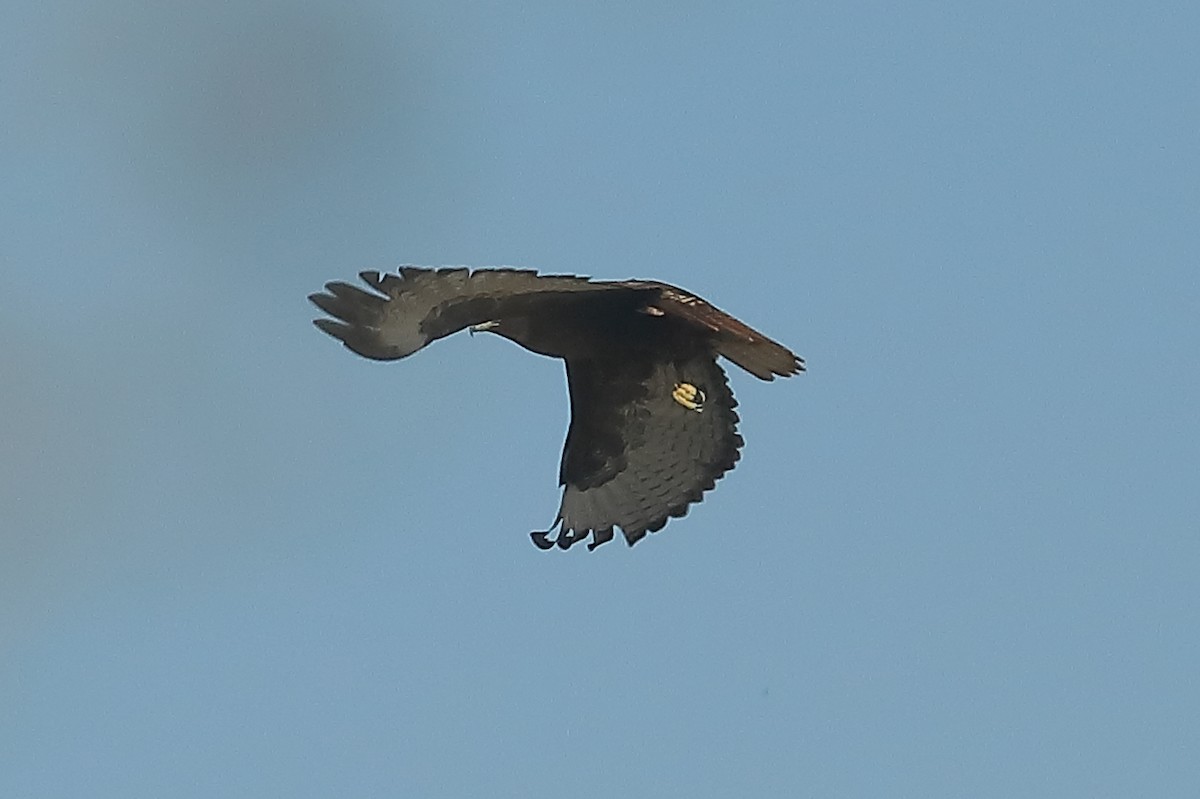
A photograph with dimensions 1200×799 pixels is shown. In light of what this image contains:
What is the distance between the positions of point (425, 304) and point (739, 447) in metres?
2.93

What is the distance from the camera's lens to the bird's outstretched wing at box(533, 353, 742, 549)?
17203mm

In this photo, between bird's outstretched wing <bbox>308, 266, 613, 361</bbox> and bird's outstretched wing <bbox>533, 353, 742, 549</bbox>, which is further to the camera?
bird's outstretched wing <bbox>533, 353, 742, 549</bbox>

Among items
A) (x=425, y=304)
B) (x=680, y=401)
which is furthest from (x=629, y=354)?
(x=425, y=304)

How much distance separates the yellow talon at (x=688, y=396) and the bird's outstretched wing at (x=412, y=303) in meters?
1.52

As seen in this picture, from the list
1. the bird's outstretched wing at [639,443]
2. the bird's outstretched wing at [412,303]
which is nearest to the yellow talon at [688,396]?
the bird's outstretched wing at [639,443]

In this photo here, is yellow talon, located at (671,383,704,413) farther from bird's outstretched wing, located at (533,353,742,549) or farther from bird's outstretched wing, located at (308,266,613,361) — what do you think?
bird's outstretched wing, located at (308,266,613,361)

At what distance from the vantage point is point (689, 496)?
58.4 ft

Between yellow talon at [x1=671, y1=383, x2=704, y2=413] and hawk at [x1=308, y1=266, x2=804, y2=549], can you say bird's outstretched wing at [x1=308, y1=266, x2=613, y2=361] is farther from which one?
yellow talon at [x1=671, y1=383, x2=704, y2=413]

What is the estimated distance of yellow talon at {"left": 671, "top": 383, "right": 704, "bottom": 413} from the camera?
17266 mm

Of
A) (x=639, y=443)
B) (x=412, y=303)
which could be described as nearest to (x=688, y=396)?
(x=639, y=443)

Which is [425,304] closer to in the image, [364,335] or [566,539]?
[364,335]

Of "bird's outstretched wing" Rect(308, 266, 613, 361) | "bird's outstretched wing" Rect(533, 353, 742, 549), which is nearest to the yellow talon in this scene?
"bird's outstretched wing" Rect(533, 353, 742, 549)

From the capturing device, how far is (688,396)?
17.3m

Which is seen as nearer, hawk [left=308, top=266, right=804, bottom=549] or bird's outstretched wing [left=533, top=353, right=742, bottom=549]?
hawk [left=308, top=266, right=804, bottom=549]
